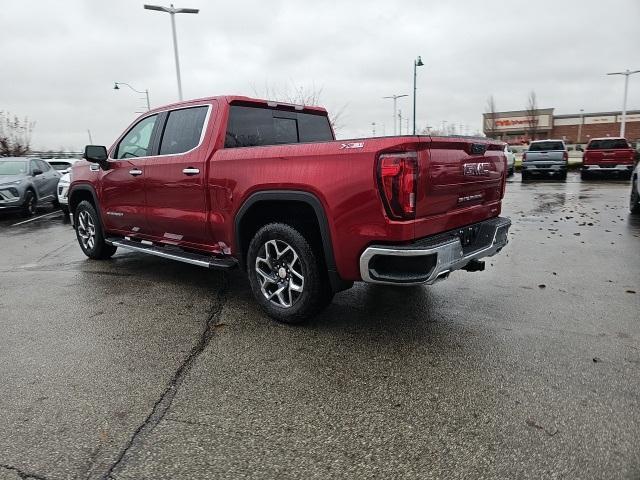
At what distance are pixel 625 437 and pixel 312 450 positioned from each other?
60.5 inches

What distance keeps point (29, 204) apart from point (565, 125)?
76271mm

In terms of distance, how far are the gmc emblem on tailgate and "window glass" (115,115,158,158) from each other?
339cm

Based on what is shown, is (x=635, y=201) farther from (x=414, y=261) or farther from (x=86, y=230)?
(x=86, y=230)

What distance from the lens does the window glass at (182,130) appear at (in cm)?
461

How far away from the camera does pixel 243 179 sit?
397cm

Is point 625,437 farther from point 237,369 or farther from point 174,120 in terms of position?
point 174,120

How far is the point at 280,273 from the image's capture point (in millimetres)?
3930

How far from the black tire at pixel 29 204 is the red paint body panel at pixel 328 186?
808cm

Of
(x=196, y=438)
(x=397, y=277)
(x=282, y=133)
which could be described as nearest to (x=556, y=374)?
(x=397, y=277)

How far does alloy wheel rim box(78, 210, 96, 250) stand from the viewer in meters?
6.46

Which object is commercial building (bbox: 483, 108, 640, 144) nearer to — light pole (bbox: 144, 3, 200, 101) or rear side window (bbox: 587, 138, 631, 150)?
rear side window (bbox: 587, 138, 631, 150)

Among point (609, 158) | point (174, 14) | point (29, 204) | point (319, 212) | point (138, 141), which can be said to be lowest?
point (29, 204)

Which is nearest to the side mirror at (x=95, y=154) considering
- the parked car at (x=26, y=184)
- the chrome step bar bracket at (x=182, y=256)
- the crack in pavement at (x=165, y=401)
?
the chrome step bar bracket at (x=182, y=256)

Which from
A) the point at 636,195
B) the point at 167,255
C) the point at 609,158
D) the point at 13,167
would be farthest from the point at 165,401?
the point at 609,158
